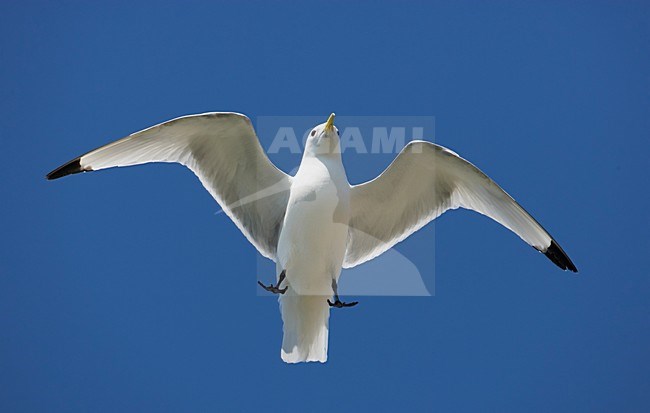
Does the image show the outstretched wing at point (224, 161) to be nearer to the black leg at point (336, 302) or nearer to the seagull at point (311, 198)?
the seagull at point (311, 198)

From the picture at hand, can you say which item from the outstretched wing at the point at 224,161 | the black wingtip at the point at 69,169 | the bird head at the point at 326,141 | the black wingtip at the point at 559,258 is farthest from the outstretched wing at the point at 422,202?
the black wingtip at the point at 69,169

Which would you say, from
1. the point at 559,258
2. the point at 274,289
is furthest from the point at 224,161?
the point at 559,258

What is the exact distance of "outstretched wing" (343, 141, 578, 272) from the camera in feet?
26.9

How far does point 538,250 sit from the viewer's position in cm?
845

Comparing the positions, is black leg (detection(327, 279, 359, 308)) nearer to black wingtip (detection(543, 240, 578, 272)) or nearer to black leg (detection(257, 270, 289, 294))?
black leg (detection(257, 270, 289, 294))

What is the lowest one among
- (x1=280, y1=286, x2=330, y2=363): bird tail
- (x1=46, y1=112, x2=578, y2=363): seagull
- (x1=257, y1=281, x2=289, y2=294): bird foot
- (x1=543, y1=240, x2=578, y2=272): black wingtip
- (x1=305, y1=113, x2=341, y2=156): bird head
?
(x1=280, y1=286, x2=330, y2=363): bird tail

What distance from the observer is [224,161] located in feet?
27.6

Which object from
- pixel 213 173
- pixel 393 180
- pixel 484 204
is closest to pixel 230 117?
pixel 213 173

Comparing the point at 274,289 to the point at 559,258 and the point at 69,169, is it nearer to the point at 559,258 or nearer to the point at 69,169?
the point at 69,169

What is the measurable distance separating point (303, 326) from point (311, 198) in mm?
980

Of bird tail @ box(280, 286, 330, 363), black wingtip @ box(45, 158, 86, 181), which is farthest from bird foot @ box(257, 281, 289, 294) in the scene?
black wingtip @ box(45, 158, 86, 181)

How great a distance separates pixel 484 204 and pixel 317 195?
1.27m

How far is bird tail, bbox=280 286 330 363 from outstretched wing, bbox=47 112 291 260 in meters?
0.49

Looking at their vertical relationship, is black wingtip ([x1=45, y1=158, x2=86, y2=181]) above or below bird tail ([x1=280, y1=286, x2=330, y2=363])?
above
